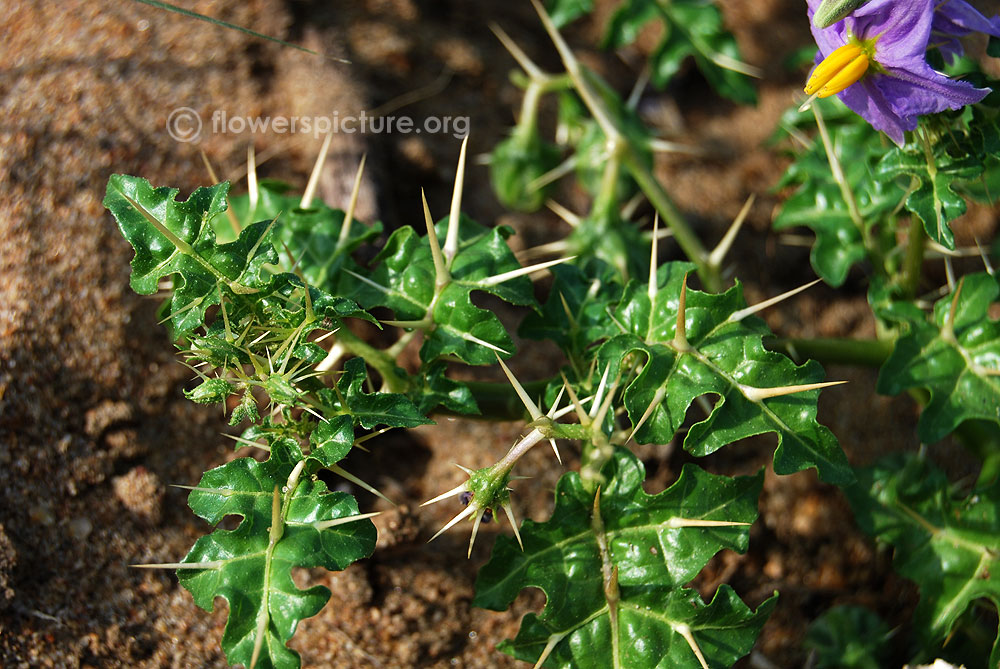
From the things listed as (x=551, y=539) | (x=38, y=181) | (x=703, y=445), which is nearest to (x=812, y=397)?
(x=703, y=445)

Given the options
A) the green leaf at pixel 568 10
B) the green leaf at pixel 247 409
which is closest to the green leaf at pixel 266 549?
the green leaf at pixel 247 409

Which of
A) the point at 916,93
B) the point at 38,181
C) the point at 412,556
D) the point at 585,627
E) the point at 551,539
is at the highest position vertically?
the point at 916,93

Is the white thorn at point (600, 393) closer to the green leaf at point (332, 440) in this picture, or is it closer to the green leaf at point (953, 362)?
the green leaf at point (332, 440)

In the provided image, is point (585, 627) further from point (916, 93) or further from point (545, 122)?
point (545, 122)

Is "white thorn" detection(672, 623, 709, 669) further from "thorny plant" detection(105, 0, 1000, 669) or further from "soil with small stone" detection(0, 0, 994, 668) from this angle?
"soil with small stone" detection(0, 0, 994, 668)

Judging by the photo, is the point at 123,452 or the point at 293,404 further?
the point at 123,452

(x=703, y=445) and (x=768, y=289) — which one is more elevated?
(x=703, y=445)
